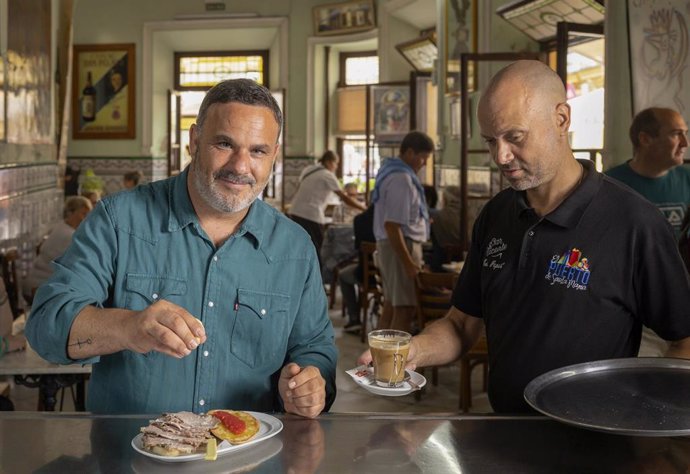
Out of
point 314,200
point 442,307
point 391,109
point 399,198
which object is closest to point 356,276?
point 399,198

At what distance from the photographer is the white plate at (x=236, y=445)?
169cm

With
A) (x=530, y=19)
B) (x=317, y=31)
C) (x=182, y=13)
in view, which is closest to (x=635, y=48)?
A: (x=530, y=19)

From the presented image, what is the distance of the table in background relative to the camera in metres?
3.78

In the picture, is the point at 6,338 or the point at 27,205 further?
the point at 27,205

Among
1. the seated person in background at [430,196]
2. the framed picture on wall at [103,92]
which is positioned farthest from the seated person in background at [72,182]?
the seated person in background at [430,196]

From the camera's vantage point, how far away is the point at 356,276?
8562 millimetres

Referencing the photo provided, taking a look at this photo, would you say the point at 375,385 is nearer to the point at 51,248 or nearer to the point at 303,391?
the point at 303,391

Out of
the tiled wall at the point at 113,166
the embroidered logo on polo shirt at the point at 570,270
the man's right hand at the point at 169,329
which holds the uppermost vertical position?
the tiled wall at the point at 113,166

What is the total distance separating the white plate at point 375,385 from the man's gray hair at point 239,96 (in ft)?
2.11

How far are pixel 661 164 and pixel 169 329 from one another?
11.5 feet

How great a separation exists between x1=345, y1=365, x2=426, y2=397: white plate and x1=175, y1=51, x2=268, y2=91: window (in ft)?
46.2

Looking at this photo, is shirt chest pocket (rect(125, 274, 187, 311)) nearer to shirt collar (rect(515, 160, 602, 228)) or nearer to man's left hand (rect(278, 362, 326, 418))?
man's left hand (rect(278, 362, 326, 418))

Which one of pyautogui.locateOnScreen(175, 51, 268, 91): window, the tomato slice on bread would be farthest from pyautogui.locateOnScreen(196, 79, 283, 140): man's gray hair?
pyautogui.locateOnScreen(175, 51, 268, 91): window

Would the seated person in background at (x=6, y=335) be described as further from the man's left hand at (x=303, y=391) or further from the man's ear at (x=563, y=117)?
the man's ear at (x=563, y=117)
